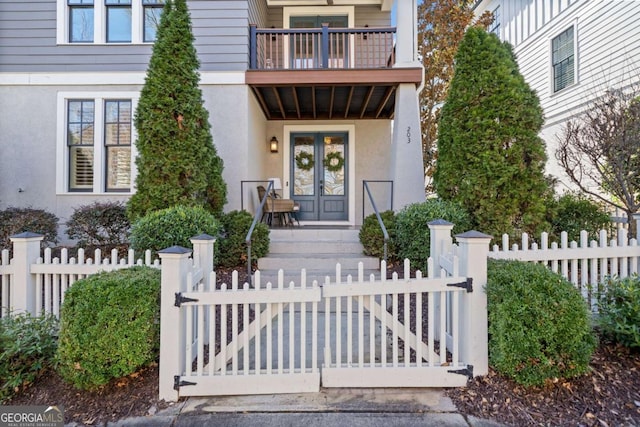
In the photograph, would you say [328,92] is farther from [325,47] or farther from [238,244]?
[238,244]

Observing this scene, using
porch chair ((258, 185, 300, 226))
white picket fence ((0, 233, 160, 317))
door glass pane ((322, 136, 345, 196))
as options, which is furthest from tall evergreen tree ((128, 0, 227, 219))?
door glass pane ((322, 136, 345, 196))

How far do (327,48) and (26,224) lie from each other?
6.11 m

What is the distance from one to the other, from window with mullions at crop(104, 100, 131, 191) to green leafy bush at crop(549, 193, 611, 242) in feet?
25.7

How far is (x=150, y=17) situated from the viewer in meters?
6.82

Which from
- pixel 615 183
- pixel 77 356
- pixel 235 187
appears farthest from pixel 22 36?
pixel 615 183

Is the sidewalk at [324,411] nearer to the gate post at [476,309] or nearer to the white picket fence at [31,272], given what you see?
the gate post at [476,309]

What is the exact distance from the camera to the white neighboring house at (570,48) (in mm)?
7719

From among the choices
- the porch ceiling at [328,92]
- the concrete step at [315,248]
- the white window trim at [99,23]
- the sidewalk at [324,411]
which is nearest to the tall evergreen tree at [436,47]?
the porch ceiling at [328,92]

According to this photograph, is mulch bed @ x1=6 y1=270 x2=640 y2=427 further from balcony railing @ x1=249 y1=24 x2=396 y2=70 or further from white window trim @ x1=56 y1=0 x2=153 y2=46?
white window trim @ x1=56 y1=0 x2=153 y2=46

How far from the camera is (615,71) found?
25.9ft

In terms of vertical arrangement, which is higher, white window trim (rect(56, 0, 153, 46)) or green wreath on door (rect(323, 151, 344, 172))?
white window trim (rect(56, 0, 153, 46))

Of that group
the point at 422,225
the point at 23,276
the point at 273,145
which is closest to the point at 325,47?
the point at 273,145

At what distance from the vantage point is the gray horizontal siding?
674 centimetres

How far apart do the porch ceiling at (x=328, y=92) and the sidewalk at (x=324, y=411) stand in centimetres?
564
